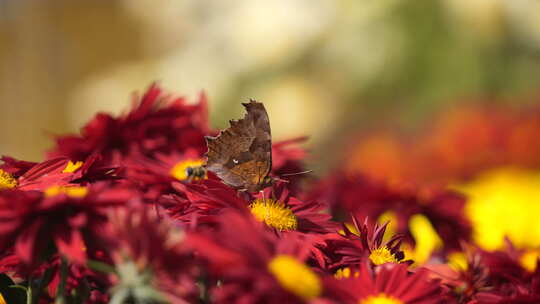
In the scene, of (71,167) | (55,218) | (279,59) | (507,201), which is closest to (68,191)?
(55,218)

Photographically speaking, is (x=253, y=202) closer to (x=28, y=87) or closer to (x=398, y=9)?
(x=398, y=9)

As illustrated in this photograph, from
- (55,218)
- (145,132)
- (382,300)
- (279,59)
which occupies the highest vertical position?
(279,59)

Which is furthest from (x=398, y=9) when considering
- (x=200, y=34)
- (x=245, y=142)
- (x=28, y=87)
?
(x=245, y=142)

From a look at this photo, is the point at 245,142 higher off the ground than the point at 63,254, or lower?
higher

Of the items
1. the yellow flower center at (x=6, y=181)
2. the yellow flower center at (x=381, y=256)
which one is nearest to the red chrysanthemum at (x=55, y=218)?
the yellow flower center at (x=6, y=181)

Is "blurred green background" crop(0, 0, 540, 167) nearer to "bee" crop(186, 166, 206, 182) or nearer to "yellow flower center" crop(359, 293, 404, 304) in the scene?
"bee" crop(186, 166, 206, 182)

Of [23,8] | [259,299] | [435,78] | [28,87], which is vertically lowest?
[259,299]

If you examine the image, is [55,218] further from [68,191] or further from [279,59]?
[279,59]
